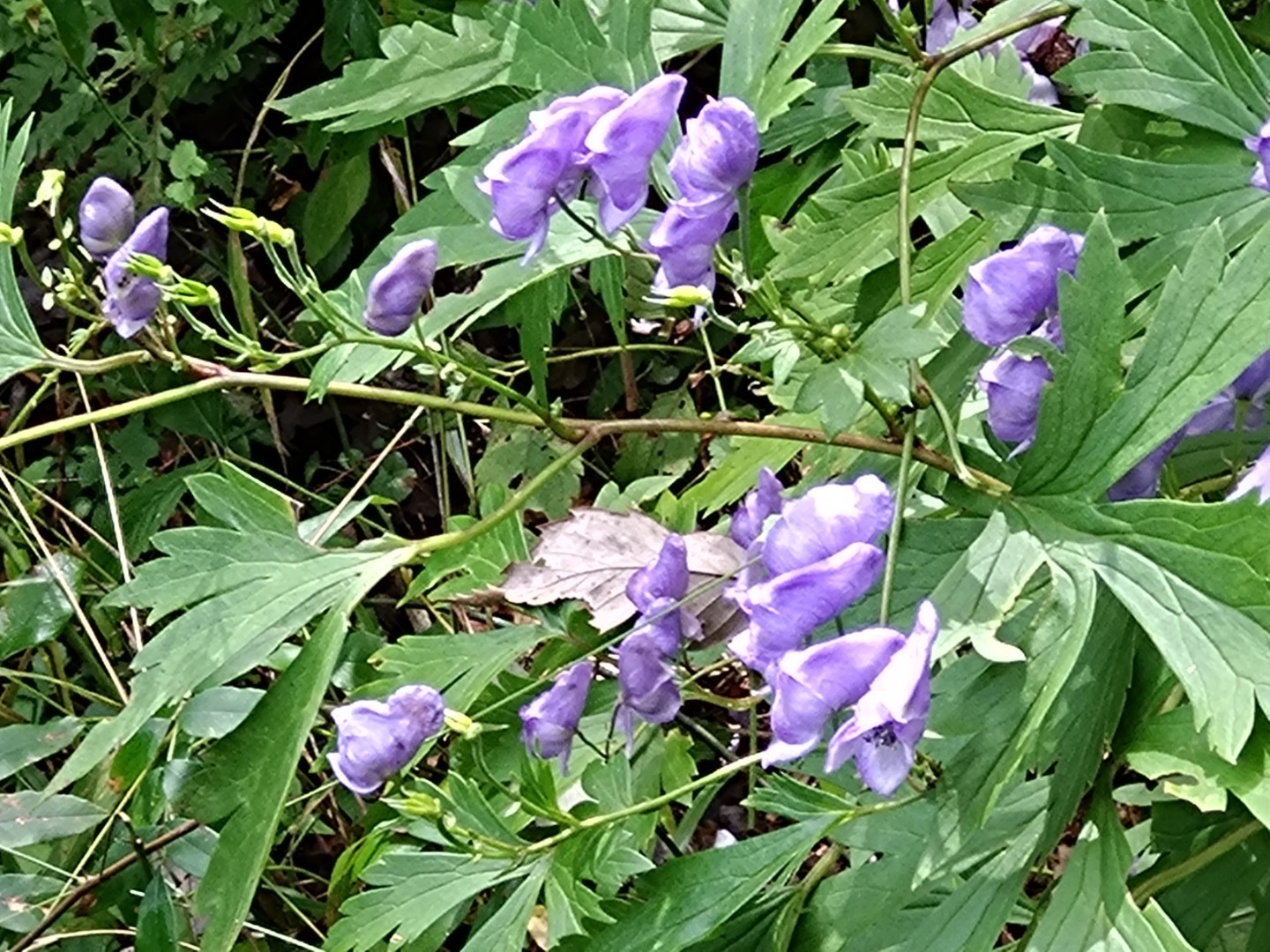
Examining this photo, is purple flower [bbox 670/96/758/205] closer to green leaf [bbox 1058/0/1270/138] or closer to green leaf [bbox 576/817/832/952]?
green leaf [bbox 1058/0/1270/138]

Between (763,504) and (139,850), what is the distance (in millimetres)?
652

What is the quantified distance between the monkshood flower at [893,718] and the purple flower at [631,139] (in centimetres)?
26

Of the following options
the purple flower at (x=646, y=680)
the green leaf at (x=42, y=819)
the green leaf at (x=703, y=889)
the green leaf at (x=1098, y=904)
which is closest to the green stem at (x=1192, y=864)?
the green leaf at (x=1098, y=904)

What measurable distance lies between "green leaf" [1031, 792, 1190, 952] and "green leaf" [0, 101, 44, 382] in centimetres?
68

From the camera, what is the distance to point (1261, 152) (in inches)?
27.3

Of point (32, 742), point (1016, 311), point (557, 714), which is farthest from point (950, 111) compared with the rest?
point (32, 742)

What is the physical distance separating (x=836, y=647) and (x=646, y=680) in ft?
1.00

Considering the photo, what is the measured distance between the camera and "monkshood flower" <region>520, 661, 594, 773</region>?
0.87 meters

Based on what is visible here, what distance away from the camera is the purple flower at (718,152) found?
0.67 meters

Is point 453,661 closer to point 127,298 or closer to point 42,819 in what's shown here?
point 127,298

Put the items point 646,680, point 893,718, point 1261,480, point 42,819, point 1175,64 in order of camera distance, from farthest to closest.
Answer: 1. point 42,819
2. point 646,680
3. point 1175,64
4. point 1261,480
5. point 893,718

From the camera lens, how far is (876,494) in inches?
24.7

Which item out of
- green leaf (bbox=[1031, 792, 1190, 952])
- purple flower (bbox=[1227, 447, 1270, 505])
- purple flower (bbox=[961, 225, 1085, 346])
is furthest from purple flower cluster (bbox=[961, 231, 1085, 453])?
green leaf (bbox=[1031, 792, 1190, 952])

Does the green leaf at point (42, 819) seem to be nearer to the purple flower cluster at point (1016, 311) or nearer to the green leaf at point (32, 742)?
the green leaf at point (32, 742)
